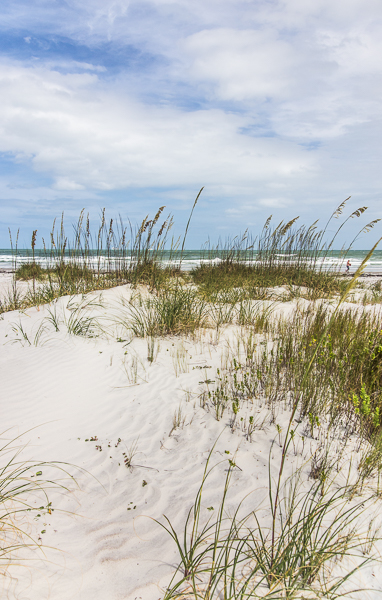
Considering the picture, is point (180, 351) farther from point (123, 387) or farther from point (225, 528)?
point (225, 528)

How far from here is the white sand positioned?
5.38ft

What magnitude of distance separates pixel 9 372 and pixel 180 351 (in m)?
2.21

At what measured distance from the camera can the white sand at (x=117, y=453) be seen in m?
1.64

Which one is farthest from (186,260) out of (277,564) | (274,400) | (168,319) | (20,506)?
(277,564)

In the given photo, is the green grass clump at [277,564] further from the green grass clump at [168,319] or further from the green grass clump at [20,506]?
the green grass clump at [168,319]

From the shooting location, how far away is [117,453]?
8.64 ft

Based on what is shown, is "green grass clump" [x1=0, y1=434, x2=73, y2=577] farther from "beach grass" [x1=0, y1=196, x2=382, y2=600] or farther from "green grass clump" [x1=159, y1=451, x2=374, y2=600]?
"green grass clump" [x1=159, y1=451, x2=374, y2=600]

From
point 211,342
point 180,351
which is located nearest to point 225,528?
point 180,351

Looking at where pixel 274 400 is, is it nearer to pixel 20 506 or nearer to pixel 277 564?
pixel 277 564

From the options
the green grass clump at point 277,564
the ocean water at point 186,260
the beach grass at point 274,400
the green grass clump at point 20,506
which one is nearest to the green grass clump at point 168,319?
the beach grass at point 274,400

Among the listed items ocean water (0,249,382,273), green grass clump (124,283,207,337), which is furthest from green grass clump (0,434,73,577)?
ocean water (0,249,382,273)

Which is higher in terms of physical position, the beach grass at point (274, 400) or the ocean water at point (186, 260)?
the ocean water at point (186, 260)

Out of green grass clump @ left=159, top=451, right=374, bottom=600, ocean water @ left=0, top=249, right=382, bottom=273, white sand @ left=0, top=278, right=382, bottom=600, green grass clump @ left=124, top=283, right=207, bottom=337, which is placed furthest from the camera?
ocean water @ left=0, top=249, right=382, bottom=273

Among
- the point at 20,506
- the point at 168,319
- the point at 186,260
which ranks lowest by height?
the point at 20,506
